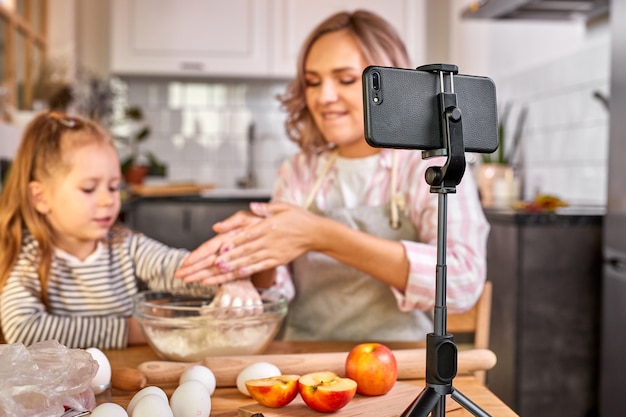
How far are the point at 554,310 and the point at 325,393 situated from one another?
1952 mm

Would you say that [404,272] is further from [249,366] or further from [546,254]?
[546,254]

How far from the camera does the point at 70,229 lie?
1431 millimetres

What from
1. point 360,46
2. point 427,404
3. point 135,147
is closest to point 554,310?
point 360,46

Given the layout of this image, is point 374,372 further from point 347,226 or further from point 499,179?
point 499,179

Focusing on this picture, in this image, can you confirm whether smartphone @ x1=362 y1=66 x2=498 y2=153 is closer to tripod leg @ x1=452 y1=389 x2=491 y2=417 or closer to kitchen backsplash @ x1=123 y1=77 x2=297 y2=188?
tripod leg @ x1=452 y1=389 x2=491 y2=417

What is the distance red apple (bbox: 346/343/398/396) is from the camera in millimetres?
925

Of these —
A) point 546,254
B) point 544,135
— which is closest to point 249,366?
point 546,254

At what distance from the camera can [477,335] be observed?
1483 mm

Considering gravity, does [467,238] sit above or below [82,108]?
below

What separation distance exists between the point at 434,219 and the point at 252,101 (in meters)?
3.74

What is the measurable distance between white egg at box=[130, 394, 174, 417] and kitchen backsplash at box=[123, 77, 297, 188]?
168 inches

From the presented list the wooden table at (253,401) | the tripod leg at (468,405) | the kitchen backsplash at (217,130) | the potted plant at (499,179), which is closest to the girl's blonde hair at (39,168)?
the wooden table at (253,401)

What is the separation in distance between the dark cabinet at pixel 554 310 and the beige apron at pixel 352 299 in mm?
1161

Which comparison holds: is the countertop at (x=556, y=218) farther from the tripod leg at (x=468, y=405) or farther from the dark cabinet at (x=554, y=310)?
the tripod leg at (x=468, y=405)
